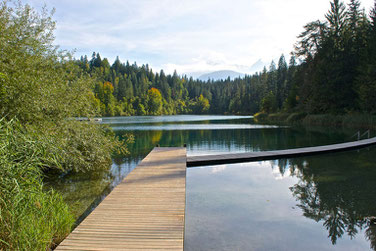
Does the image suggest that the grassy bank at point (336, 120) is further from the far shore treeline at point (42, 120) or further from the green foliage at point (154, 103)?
the green foliage at point (154, 103)

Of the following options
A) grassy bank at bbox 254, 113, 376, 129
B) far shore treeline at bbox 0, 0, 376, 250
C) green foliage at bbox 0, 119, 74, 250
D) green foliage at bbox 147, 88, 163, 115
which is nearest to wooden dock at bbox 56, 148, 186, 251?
green foliage at bbox 0, 119, 74, 250

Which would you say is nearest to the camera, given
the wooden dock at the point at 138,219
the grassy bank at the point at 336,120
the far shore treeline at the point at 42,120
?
the far shore treeline at the point at 42,120

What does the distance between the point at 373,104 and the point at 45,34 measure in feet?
85.2

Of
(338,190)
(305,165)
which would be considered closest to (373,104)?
(305,165)

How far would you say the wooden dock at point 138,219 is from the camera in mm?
3570

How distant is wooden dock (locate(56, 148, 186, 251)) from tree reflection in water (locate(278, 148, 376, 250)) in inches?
105

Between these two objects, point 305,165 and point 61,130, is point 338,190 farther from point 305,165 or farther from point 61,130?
point 61,130

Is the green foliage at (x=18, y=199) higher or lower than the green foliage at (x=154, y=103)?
lower

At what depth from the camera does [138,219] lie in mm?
4391

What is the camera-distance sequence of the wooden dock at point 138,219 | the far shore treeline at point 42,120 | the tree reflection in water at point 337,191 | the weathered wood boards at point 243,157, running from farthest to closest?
1. the weathered wood boards at point 243,157
2. the tree reflection in water at point 337,191
3. the wooden dock at point 138,219
4. the far shore treeline at point 42,120

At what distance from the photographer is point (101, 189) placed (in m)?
7.82

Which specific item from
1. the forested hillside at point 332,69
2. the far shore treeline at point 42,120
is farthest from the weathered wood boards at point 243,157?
the forested hillside at point 332,69

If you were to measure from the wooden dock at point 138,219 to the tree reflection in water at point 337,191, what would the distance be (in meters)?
2.66

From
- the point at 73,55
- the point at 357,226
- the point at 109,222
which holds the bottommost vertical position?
the point at 357,226
